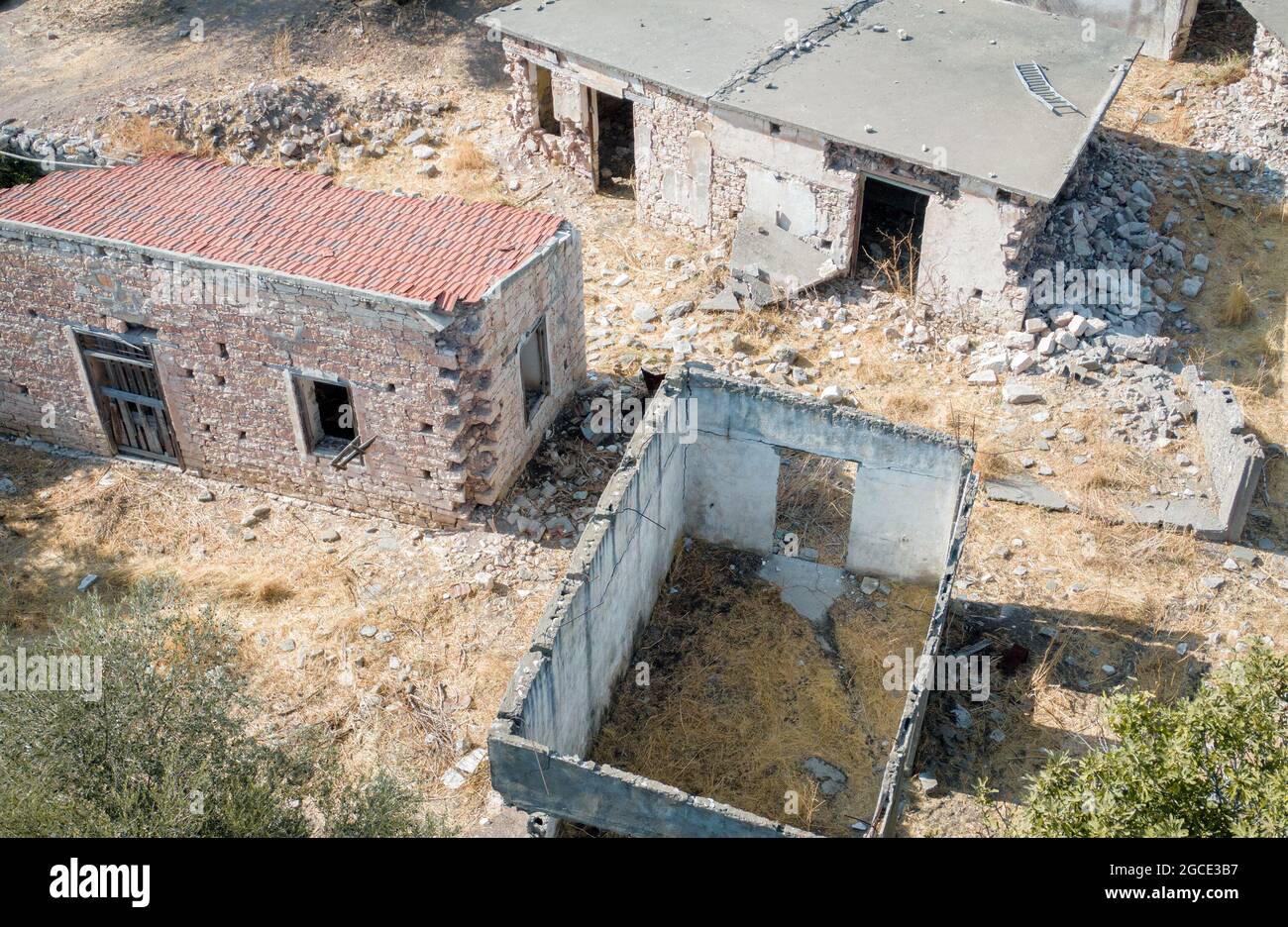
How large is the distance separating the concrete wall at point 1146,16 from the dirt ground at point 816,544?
4508 millimetres

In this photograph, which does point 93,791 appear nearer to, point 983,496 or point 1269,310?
point 983,496

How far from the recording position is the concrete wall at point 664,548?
848cm

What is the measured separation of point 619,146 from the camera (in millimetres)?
19109

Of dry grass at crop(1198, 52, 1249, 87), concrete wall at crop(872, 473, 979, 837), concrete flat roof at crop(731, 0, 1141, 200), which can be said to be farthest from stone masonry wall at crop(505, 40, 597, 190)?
dry grass at crop(1198, 52, 1249, 87)

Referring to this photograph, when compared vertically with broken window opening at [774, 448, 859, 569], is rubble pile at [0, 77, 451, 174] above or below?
above

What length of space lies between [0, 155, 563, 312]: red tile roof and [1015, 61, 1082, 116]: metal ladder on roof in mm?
6955

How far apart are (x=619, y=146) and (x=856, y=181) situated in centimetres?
511

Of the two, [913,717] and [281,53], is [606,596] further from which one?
[281,53]

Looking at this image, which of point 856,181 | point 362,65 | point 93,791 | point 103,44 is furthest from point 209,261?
point 103,44

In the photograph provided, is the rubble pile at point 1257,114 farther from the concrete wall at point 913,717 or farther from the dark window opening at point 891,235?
the concrete wall at point 913,717

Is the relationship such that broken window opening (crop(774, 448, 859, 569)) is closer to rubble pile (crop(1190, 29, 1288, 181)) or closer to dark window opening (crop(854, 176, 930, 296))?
dark window opening (crop(854, 176, 930, 296))

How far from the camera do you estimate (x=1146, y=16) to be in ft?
67.2

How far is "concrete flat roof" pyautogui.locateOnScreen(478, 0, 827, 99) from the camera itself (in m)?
16.4

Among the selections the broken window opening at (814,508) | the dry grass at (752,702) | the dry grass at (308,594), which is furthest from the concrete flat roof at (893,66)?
the dry grass at (308,594)
